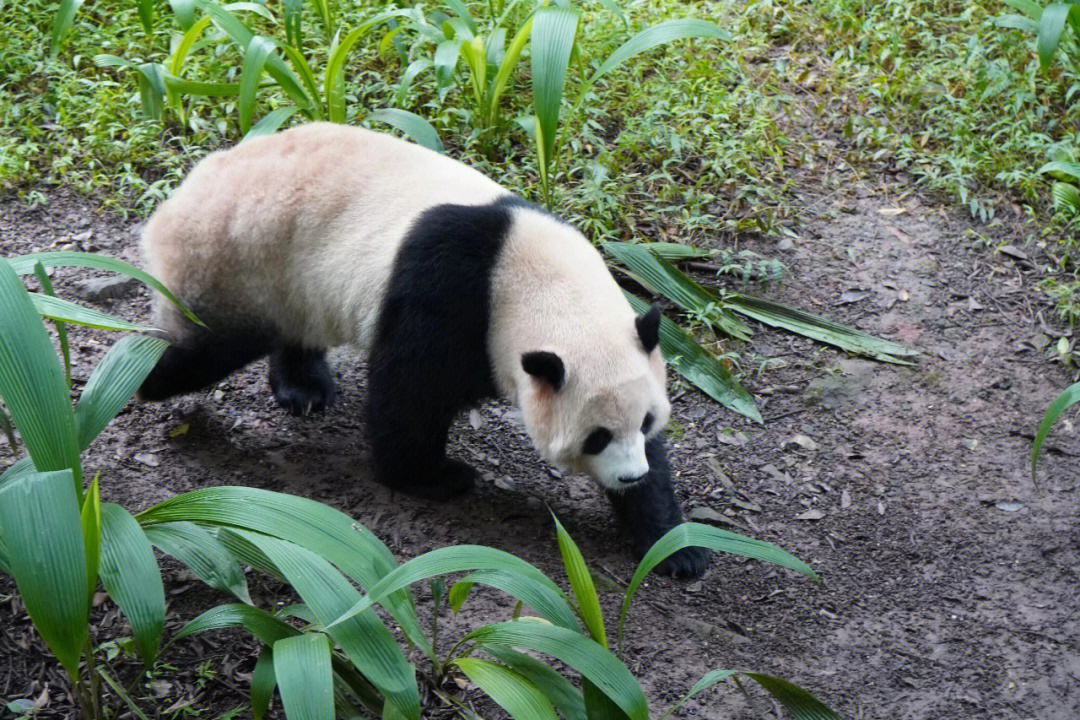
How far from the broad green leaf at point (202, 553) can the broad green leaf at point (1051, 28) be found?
15.5ft

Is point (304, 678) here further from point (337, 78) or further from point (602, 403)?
point (337, 78)

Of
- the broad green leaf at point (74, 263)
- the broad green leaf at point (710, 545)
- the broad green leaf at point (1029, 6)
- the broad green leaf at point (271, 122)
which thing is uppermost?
the broad green leaf at point (74, 263)

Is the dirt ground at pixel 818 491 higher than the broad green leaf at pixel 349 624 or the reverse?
the reverse

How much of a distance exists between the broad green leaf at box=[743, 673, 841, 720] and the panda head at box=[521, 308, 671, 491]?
85 cm

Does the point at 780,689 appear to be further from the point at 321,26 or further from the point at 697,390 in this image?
the point at 321,26

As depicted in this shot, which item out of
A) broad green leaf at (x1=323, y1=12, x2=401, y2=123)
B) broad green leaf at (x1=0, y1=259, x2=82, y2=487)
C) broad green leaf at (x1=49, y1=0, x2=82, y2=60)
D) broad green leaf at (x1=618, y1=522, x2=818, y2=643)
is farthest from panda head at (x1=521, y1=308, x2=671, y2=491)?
broad green leaf at (x1=49, y1=0, x2=82, y2=60)

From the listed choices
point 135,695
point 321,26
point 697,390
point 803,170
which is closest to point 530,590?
point 135,695

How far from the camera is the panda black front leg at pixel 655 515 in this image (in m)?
3.66

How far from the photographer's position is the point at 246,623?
2645 millimetres

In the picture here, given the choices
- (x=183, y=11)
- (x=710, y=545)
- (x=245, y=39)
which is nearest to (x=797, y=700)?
(x=710, y=545)

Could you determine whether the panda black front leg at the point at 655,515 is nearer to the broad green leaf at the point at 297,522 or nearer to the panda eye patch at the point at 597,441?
the panda eye patch at the point at 597,441

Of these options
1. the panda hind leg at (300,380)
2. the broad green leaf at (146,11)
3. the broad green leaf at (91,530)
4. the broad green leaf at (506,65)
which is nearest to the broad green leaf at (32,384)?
the broad green leaf at (91,530)

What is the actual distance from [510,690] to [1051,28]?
15.0ft

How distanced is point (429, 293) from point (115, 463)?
1.45 metres
